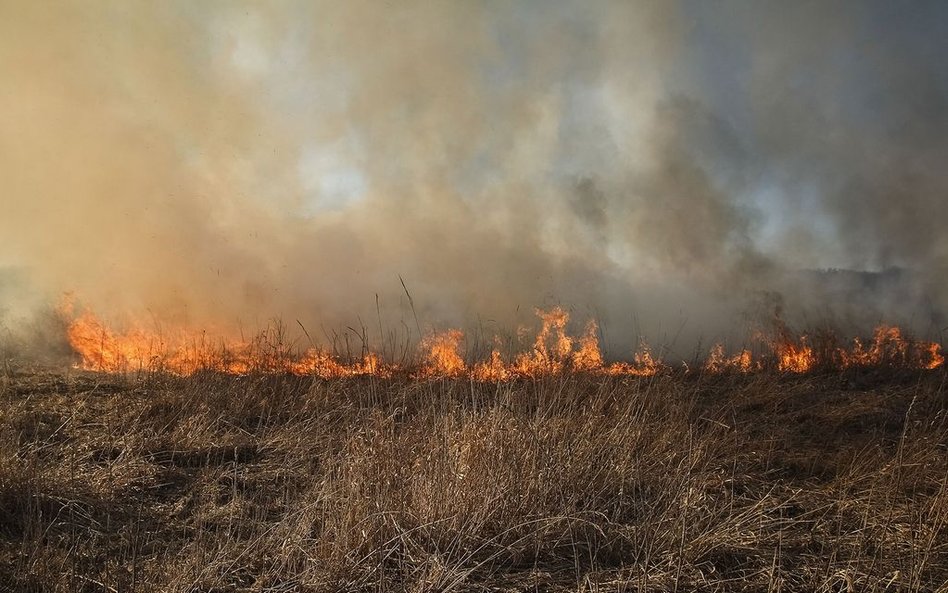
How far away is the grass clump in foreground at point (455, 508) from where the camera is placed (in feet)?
7.91

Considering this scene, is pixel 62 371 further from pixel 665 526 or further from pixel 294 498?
pixel 665 526

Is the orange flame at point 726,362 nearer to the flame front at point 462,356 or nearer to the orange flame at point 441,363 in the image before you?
the flame front at point 462,356

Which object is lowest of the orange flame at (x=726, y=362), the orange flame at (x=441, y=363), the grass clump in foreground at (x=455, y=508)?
the grass clump in foreground at (x=455, y=508)

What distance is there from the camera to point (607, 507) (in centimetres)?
318

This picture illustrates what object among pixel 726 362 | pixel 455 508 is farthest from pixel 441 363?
pixel 726 362

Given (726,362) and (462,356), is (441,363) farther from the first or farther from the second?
(726,362)

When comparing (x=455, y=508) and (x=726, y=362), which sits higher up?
(x=726, y=362)

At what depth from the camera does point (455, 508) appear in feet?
9.09

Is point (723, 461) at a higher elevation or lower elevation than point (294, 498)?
higher

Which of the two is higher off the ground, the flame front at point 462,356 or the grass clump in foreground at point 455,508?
the flame front at point 462,356

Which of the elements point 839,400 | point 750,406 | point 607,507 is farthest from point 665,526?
point 839,400

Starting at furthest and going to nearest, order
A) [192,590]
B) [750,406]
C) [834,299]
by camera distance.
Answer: [834,299]
[750,406]
[192,590]

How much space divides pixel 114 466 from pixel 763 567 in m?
4.13

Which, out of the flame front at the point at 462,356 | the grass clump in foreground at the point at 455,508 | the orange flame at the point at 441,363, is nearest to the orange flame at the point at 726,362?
the flame front at the point at 462,356
